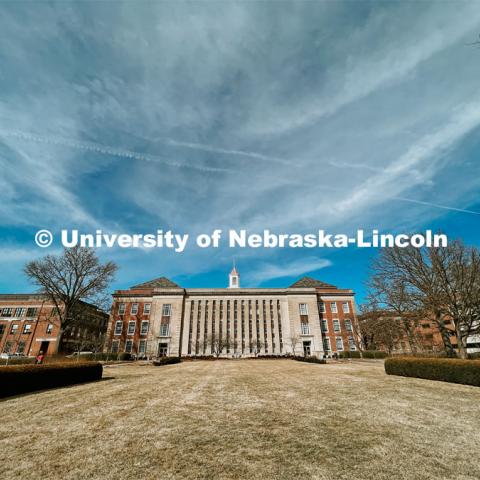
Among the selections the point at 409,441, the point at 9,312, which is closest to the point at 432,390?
the point at 409,441

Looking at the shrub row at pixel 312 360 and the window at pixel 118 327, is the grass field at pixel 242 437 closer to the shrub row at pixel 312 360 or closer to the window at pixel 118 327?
the shrub row at pixel 312 360

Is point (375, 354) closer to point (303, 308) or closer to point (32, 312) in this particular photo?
point (303, 308)

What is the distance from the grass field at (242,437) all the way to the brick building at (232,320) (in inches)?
1765

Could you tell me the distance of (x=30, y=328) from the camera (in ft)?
164

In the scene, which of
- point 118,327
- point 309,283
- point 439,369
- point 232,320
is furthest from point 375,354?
point 118,327

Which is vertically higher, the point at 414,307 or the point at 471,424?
the point at 414,307

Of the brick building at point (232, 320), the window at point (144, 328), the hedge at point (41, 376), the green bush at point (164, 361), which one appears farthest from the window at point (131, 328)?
the hedge at point (41, 376)

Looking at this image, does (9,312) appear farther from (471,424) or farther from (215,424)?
(471,424)

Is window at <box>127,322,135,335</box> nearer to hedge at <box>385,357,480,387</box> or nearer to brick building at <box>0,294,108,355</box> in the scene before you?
A: brick building at <box>0,294,108,355</box>

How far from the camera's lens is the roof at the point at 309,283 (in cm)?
6040

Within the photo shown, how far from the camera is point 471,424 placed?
6.40m

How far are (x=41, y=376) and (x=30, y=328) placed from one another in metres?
51.3

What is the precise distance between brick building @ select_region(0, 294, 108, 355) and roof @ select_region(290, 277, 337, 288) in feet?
142

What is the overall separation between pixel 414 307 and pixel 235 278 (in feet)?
169
